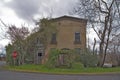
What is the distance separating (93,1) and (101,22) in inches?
144

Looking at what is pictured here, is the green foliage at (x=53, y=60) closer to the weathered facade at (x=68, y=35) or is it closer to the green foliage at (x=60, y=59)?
the green foliage at (x=60, y=59)

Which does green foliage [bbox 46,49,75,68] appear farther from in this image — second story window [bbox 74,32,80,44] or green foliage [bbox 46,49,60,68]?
second story window [bbox 74,32,80,44]

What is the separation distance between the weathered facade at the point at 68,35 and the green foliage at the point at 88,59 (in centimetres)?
1299

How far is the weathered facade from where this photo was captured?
47.9m

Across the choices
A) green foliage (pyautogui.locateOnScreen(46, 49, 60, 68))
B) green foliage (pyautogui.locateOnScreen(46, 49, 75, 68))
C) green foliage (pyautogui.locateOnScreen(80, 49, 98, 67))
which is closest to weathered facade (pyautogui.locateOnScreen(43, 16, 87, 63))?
green foliage (pyautogui.locateOnScreen(80, 49, 98, 67))

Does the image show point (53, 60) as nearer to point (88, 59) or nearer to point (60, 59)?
point (60, 59)

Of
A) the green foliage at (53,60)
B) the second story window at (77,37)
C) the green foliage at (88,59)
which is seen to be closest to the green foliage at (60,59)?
the green foliage at (53,60)

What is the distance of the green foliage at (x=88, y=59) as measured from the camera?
3387 cm

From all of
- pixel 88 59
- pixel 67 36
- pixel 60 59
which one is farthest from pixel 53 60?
pixel 67 36

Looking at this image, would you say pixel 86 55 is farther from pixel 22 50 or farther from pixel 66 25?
pixel 66 25

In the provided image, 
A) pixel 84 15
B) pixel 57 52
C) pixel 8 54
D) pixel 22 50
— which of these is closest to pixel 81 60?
pixel 57 52

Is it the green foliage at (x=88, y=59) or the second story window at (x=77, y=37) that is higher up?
the second story window at (x=77, y=37)

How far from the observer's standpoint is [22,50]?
38688mm

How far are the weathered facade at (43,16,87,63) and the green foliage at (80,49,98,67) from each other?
42.6ft
